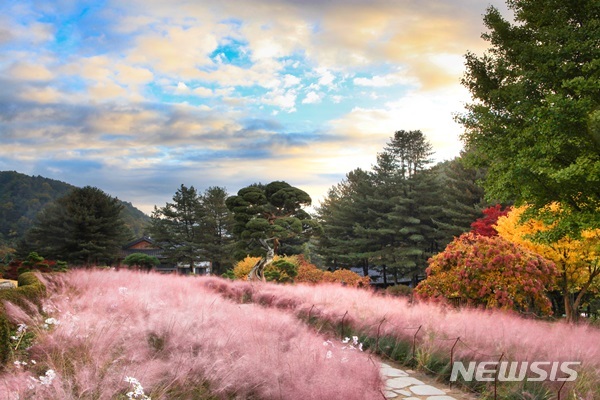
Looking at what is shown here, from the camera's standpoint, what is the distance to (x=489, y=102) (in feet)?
39.8

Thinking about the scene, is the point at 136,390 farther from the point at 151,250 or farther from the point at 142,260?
the point at 151,250

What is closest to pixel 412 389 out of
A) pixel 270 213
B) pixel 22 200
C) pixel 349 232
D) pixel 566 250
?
pixel 566 250

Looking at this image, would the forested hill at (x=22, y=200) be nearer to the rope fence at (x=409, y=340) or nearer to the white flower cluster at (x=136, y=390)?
the rope fence at (x=409, y=340)

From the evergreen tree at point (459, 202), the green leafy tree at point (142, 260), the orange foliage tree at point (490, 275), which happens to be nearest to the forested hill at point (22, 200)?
the green leafy tree at point (142, 260)

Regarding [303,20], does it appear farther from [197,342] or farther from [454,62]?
[197,342]

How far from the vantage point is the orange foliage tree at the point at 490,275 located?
10.6 metres

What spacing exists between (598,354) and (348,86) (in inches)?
321

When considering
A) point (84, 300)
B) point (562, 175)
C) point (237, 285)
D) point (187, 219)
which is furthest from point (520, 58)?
point (187, 219)

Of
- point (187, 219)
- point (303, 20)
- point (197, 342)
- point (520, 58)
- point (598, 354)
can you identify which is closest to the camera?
point (197, 342)

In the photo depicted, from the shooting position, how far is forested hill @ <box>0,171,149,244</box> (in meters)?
49.8

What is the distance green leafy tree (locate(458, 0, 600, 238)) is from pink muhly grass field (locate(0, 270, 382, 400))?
706 centimetres

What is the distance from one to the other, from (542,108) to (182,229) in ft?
117

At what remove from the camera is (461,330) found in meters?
6.91

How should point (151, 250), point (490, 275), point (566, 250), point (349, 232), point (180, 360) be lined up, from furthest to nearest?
point (151, 250)
point (349, 232)
point (566, 250)
point (490, 275)
point (180, 360)
